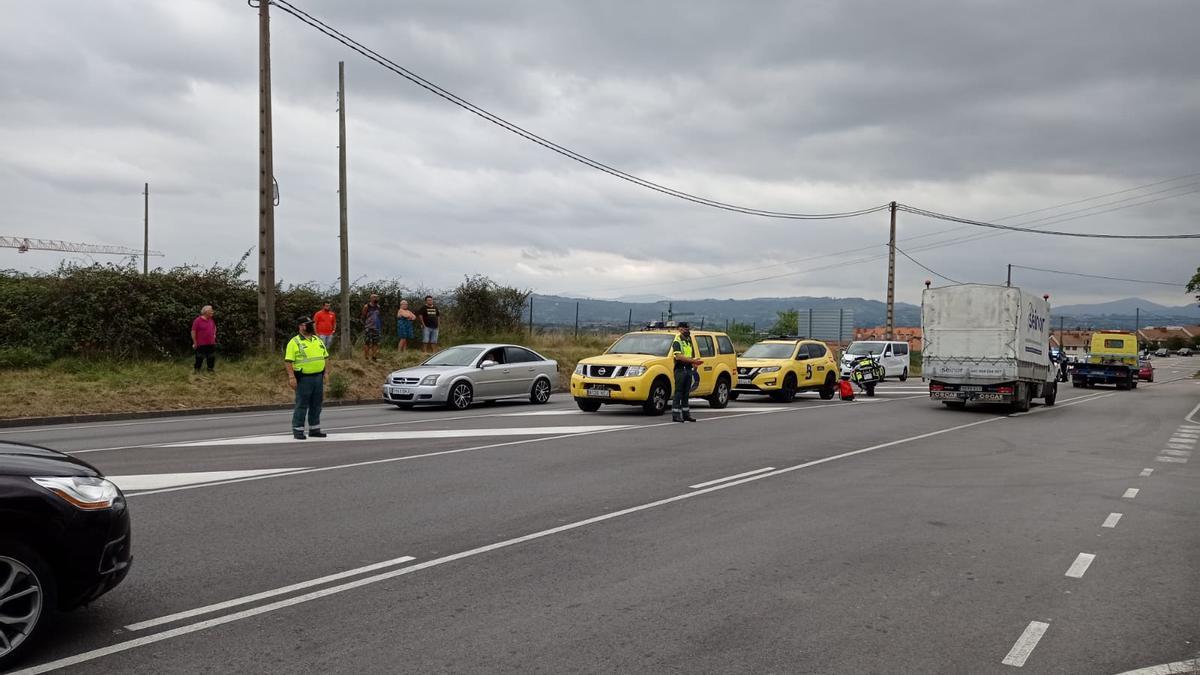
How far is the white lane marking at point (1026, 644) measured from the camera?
4605mm

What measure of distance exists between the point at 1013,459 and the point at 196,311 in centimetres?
1997

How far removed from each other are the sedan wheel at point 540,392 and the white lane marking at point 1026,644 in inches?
644

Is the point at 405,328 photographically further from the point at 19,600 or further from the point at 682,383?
the point at 19,600

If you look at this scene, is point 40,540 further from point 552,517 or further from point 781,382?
point 781,382

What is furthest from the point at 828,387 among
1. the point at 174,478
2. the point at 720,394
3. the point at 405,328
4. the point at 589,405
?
the point at 174,478

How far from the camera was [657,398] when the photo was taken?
58.7 feet

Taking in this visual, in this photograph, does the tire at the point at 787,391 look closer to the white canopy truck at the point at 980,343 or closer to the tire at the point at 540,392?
the white canopy truck at the point at 980,343

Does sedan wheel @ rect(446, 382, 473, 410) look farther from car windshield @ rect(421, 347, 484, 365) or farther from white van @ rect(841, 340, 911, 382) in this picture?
white van @ rect(841, 340, 911, 382)

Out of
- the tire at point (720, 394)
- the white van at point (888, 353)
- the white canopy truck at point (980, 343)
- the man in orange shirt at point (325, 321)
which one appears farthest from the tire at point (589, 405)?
the white van at point (888, 353)

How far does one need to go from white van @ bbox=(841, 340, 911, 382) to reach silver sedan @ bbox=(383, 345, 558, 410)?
19593 millimetres

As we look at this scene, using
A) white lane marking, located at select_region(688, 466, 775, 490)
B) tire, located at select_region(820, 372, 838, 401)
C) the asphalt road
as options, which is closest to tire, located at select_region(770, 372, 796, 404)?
tire, located at select_region(820, 372, 838, 401)

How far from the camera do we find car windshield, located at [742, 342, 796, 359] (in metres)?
23.5

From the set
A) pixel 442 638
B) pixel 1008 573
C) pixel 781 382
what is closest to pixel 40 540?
pixel 442 638

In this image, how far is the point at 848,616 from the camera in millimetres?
5230
